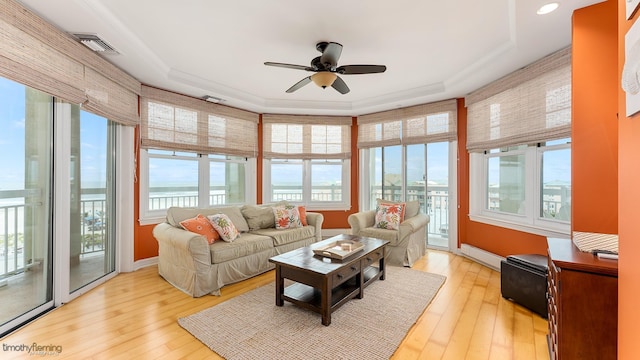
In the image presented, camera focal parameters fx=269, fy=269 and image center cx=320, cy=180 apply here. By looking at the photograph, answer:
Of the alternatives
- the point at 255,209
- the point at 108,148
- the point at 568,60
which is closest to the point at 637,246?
the point at 568,60

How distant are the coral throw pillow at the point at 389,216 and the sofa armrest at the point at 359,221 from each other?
0.14m

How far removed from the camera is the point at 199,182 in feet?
14.3

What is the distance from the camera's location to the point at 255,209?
3.96 metres

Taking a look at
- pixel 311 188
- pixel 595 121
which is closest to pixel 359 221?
pixel 311 188

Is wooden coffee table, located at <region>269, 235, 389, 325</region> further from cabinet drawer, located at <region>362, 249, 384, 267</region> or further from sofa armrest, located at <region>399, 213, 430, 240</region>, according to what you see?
sofa armrest, located at <region>399, 213, 430, 240</region>

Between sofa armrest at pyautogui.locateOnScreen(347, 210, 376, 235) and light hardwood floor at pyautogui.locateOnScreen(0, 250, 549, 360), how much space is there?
1.38 metres

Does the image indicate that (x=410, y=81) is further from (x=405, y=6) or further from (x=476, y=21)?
(x=405, y=6)

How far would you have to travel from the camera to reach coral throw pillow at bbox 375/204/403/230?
396 centimetres

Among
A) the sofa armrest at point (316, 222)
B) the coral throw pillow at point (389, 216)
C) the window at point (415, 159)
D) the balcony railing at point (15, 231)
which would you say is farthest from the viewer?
the window at point (415, 159)

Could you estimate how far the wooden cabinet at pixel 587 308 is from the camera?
131 cm

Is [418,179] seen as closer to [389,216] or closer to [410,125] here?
[410,125]

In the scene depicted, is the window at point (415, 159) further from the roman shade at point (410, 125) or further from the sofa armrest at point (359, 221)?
the sofa armrest at point (359, 221)

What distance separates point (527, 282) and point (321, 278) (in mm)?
1880

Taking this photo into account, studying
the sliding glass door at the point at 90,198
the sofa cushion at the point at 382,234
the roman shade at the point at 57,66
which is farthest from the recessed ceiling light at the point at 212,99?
the sofa cushion at the point at 382,234
